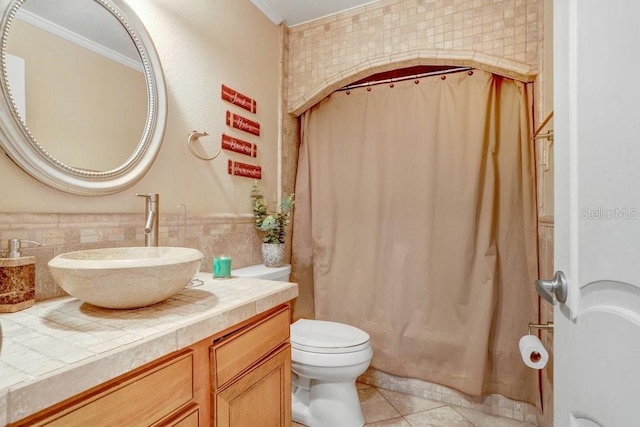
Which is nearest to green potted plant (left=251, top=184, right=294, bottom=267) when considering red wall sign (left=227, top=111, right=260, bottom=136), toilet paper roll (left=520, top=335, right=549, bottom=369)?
red wall sign (left=227, top=111, right=260, bottom=136)

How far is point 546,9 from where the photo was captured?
58.8 inches

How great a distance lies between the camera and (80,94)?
3.66ft

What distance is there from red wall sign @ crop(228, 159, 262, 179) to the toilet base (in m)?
1.23

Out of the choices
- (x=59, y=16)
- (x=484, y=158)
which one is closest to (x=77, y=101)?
(x=59, y=16)

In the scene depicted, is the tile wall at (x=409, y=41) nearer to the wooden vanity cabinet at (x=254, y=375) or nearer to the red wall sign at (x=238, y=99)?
the red wall sign at (x=238, y=99)

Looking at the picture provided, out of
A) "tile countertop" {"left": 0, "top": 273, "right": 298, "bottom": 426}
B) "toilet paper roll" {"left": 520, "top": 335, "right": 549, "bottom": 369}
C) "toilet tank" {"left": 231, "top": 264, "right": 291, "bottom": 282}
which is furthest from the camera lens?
"toilet tank" {"left": 231, "top": 264, "right": 291, "bottom": 282}

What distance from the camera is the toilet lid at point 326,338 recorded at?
157 centimetres

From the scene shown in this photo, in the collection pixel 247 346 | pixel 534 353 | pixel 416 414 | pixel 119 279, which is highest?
pixel 119 279

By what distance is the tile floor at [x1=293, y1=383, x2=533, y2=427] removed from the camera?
5.72 ft

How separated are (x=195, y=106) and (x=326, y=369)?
1.45 metres

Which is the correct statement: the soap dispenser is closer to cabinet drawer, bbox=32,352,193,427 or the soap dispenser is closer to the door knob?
cabinet drawer, bbox=32,352,193,427

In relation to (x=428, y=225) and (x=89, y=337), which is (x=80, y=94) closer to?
(x=89, y=337)

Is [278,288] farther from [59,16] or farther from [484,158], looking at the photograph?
[484,158]

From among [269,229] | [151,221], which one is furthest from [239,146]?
[151,221]
